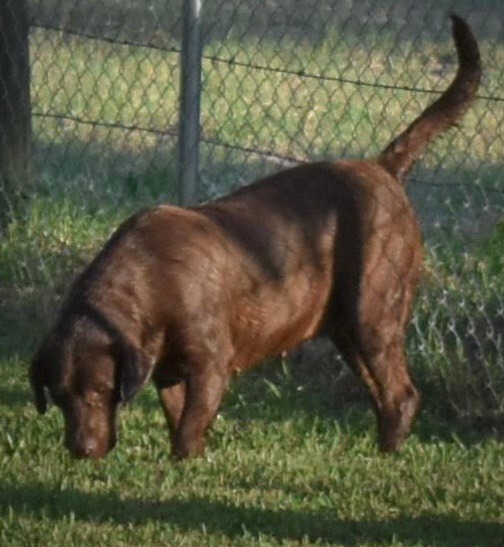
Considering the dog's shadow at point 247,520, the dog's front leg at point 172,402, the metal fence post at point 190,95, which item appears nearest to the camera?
the dog's shadow at point 247,520

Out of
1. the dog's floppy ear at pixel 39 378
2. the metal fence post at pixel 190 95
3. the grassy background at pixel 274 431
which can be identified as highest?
the metal fence post at pixel 190 95

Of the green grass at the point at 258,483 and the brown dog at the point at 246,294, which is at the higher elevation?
the brown dog at the point at 246,294

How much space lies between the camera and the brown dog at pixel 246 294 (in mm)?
5996

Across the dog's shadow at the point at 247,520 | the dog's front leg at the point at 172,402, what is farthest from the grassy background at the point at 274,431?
the dog's front leg at the point at 172,402

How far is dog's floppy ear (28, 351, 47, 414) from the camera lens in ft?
19.6

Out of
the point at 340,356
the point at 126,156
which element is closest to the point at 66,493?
the point at 340,356

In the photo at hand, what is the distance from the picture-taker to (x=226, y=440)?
21.9 ft

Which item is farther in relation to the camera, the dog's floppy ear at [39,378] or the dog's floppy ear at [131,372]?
the dog's floppy ear at [39,378]

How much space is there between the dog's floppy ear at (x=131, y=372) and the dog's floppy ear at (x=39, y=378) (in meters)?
0.27

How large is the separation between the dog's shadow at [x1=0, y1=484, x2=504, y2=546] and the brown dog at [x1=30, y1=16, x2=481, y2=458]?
0.27 meters

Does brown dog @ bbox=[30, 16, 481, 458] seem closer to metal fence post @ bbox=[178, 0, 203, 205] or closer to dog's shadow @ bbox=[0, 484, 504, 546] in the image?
dog's shadow @ bbox=[0, 484, 504, 546]

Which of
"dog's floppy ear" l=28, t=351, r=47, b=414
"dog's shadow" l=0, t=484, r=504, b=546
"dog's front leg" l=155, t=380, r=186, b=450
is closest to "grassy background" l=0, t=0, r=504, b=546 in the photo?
"dog's shadow" l=0, t=484, r=504, b=546

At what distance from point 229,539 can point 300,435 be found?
4.32ft

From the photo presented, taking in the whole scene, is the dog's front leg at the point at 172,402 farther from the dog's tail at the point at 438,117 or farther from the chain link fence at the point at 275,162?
the dog's tail at the point at 438,117
